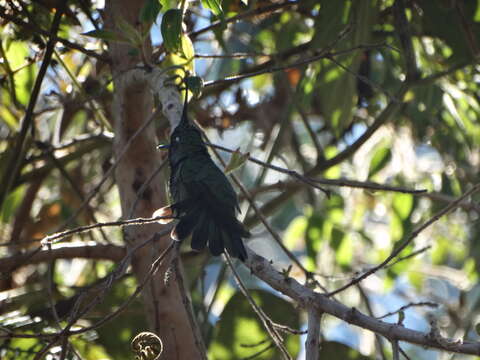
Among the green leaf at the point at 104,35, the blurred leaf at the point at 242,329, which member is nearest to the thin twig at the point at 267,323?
the green leaf at the point at 104,35

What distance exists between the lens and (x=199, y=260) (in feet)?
11.1

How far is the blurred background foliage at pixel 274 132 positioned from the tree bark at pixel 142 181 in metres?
0.09

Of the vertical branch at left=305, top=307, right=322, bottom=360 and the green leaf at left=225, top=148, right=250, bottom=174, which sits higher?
the green leaf at left=225, top=148, right=250, bottom=174

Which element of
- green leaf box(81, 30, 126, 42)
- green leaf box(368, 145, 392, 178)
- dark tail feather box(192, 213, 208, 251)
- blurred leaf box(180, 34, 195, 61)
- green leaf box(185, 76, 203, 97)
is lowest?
dark tail feather box(192, 213, 208, 251)

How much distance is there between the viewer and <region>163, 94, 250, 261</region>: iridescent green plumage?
171cm

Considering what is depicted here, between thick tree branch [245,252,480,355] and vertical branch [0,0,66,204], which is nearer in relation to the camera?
thick tree branch [245,252,480,355]

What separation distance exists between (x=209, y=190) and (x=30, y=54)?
1490 mm

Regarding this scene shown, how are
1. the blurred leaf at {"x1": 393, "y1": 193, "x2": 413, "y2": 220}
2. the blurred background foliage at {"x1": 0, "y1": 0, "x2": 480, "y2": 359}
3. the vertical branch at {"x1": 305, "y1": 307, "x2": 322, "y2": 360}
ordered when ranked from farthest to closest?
1. the blurred leaf at {"x1": 393, "y1": 193, "x2": 413, "y2": 220}
2. the blurred background foliage at {"x1": 0, "y1": 0, "x2": 480, "y2": 359}
3. the vertical branch at {"x1": 305, "y1": 307, "x2": 322, "y2": 360}

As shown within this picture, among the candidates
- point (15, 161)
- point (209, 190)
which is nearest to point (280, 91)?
point (15, 161)

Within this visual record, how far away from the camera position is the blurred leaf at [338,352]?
9.13 ft

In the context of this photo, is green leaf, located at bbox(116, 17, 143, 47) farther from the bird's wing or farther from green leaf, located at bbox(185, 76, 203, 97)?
the bird's wing

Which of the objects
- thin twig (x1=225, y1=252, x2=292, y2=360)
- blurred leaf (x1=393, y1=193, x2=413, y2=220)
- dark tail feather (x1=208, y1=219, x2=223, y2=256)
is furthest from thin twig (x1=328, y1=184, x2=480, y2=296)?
blurred leaf (x1=393, y1=193, x2=413, y2=220)

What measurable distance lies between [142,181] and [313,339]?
104cm

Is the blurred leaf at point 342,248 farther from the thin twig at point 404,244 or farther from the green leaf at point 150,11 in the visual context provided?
the green leaf at point 150,11
